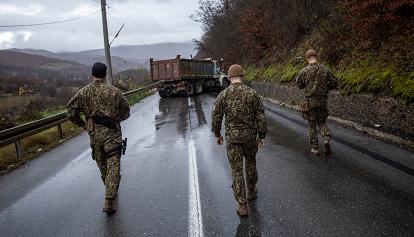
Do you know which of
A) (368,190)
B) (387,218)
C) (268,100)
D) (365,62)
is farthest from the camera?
(268,100)

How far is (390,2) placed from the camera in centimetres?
1214

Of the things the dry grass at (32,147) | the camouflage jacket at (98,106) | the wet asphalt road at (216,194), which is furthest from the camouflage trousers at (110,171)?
the dry grass at (32,147)

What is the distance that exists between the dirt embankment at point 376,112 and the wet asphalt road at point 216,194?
1.84 feet

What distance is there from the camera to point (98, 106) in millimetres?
6129

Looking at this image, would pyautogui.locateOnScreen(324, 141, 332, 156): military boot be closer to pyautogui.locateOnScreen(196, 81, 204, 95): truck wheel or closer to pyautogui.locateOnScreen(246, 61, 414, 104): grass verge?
pyautogui.locateOnScreen(246, 61, 414, 104): grass verge

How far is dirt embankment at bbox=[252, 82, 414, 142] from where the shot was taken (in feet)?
29.9

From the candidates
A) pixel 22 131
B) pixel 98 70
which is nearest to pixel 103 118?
pixel 98 70

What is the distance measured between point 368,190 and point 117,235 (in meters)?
3.42

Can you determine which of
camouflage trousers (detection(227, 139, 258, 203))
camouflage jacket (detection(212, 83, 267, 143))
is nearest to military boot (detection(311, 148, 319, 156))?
camouflage trousers (detection(227, 139, 258, 203))

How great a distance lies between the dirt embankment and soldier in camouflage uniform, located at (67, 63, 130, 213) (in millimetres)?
5935

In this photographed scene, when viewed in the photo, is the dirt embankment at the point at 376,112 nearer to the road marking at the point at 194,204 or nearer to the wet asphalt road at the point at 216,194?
the wet asphalt road at the point at 216,194

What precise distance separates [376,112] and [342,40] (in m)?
6.61

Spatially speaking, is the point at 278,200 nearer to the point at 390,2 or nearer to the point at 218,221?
the point at 218,221

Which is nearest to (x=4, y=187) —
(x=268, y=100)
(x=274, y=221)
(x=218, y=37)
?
(x=274, y=221)
